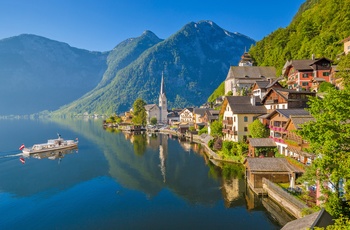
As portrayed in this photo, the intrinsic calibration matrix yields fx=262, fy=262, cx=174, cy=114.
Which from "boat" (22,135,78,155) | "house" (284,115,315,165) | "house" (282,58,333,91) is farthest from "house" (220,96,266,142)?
"boat" (22,135,78,155)

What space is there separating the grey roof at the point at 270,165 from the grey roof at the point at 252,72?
233 feet

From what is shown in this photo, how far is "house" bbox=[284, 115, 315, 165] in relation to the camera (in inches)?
1474

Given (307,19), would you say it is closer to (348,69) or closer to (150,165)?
(348,69)

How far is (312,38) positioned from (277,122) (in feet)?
227

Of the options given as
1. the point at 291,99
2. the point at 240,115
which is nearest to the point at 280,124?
the point at 291,99

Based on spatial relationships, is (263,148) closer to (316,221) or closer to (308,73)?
(316,221)

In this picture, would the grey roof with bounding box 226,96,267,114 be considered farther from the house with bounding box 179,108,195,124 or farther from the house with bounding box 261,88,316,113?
the house with bounding box 179,108,195,124

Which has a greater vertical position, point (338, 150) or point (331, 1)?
point (331, 1)

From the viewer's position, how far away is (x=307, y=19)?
111125 millimetres

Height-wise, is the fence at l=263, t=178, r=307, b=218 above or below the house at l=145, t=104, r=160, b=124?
below

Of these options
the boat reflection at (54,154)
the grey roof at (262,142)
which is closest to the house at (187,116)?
the boat reflection at (54,154)

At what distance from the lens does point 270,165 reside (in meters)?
39.0

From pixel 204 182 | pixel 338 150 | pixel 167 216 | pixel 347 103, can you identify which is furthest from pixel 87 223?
pixel 347 103

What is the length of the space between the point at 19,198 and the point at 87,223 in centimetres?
1733
